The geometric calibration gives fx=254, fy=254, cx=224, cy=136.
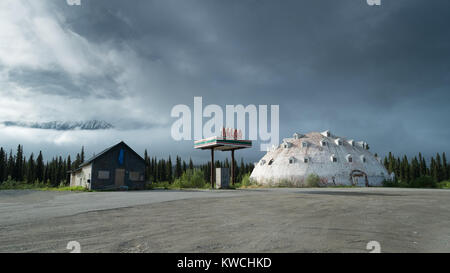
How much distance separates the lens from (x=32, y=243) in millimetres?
4922

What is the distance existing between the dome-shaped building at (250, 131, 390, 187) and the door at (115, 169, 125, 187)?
2859 centimetres

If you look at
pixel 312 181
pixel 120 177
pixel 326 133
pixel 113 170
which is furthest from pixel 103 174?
pixel 326 133

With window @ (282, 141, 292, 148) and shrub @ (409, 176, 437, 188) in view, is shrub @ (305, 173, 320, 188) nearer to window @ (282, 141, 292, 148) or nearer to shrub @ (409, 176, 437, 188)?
window @ (282, 141, 292, 148)

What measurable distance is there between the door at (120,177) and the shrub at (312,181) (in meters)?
31.7

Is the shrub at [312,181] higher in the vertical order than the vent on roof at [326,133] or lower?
lower

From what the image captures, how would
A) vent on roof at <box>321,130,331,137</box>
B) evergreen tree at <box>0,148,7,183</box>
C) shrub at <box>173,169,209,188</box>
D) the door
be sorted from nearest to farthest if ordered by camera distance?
the door, shrub at <box>173,169,209,188</box>, vent on roof at <box>321,130,331,137</box>, evergreen tree at <box>0,148,7,183</box>

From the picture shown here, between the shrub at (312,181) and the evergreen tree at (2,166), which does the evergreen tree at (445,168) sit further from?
the evergreen tree at (2,166)

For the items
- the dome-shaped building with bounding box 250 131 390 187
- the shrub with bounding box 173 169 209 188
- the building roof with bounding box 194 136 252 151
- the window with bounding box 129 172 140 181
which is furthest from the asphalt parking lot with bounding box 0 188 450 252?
the dome-shaped building with bounding box 250 131 390 187

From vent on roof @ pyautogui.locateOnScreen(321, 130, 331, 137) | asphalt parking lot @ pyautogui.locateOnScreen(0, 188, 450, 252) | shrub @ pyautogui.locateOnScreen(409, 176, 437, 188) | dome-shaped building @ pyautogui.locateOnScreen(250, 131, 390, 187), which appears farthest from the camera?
vent on roof @ pyautogui.locateOnScreen(321, 130, 331, 137)

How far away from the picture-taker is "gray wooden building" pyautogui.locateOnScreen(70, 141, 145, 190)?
1257 inches

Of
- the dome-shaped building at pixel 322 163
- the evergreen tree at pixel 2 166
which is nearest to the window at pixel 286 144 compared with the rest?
the dome-shaped building at pixel 322 163

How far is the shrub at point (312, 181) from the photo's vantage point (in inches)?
1826
